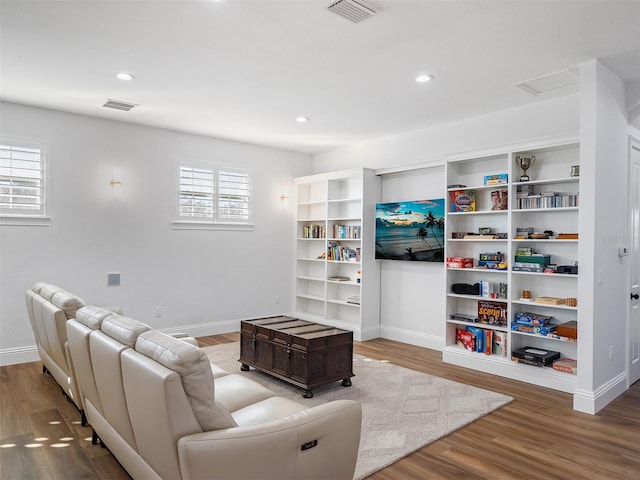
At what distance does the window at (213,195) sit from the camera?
6.13 m

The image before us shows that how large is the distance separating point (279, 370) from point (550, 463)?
232 cm

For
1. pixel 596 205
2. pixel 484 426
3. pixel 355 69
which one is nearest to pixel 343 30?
pixel 355 69

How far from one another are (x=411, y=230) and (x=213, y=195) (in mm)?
2902

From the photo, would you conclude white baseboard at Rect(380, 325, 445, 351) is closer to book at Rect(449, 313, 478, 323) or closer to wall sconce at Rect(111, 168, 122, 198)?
book at Rect(449, 313, 478, 323)

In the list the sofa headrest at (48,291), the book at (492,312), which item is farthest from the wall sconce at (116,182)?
the book at (492,312)

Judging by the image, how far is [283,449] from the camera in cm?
186

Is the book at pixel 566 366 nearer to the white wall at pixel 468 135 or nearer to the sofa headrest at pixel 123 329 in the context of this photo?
the white wall at pixel 468 135

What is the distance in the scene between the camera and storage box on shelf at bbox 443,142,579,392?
4.28 metres

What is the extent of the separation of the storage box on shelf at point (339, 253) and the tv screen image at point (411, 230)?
199 mm

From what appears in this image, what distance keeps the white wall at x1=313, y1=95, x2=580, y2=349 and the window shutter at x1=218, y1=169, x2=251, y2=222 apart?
63.6 inches

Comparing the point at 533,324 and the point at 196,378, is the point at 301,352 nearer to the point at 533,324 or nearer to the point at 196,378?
the point at 196,378

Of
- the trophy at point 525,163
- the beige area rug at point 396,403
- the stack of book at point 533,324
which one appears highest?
the trophy at point 525,163

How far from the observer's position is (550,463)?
2787 millimetres

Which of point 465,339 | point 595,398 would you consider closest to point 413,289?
point 465,339
